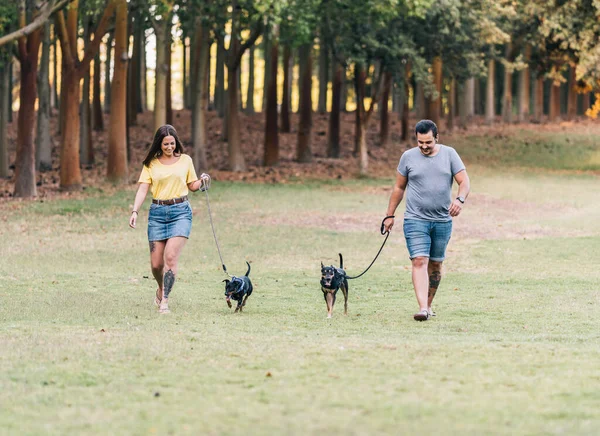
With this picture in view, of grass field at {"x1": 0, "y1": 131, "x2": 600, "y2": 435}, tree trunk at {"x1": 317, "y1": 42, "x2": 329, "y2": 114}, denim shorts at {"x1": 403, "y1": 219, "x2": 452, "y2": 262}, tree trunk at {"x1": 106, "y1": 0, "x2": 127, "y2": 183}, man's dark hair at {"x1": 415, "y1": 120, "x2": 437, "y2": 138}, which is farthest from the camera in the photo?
tree trunk at {"x1": 317, "y1": 42, "x2": 329, "y2": 114}

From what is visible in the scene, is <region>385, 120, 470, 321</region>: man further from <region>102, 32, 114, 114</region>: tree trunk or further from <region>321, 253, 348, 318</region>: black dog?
<region>102, 32, 114, 114</region>: tree trunk

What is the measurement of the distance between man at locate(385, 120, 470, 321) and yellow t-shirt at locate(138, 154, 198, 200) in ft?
7.31

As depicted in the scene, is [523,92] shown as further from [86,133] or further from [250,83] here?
[86,133]

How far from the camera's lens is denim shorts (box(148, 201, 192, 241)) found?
447 inches

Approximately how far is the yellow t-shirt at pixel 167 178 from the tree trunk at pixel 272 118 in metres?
25.3

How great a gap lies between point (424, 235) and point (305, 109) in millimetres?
28358

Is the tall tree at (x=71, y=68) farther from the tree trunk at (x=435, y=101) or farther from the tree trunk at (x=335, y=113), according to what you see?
the tree trunk at (x=435, y=101)

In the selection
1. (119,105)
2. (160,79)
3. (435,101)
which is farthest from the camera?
(435,101)

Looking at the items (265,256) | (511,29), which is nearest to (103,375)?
(265,256)

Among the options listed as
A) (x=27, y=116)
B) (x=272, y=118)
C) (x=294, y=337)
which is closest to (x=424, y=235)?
(x=294, y=337)

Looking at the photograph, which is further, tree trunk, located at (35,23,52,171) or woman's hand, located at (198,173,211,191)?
tree trunk, located at (35,23,52,171)

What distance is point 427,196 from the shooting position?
419 inches

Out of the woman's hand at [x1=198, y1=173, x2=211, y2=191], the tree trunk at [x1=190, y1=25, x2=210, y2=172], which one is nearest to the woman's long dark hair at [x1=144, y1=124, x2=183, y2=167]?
the woman's hand at [x1=198, y1=173, x2=211, y2=191]

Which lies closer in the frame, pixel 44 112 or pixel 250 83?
pixel 44 112
